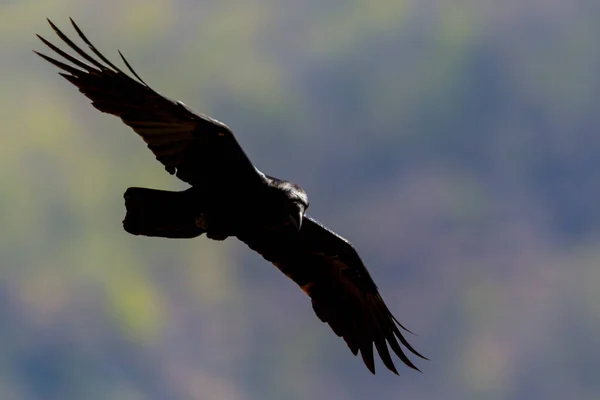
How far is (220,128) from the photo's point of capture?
41.2 ft

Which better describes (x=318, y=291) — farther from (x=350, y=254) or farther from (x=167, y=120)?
(x=167, y=120)

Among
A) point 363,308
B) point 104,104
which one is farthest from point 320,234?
point 104,104

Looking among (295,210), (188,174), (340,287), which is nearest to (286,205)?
(295,210)

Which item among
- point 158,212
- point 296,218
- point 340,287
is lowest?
point 158,212

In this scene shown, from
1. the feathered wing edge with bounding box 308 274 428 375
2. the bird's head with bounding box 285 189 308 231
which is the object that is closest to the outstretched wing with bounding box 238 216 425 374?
the feathered wing edge with bounding box 308 274 428 375

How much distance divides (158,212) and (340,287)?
3843 mm

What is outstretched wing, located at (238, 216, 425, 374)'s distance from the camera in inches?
585

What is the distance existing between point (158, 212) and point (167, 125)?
116 centimetres

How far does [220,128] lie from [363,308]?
4517 millimetres

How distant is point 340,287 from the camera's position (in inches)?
607

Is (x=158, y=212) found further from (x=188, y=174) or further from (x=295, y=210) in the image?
(x=295, y=210)

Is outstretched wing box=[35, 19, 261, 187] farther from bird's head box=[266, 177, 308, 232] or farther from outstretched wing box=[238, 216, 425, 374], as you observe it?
outstretched wing box=[238, 216, 425, 374]

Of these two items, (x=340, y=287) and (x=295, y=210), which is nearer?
(x=295, y=210)

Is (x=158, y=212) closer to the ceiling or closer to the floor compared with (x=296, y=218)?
closer to the floor
